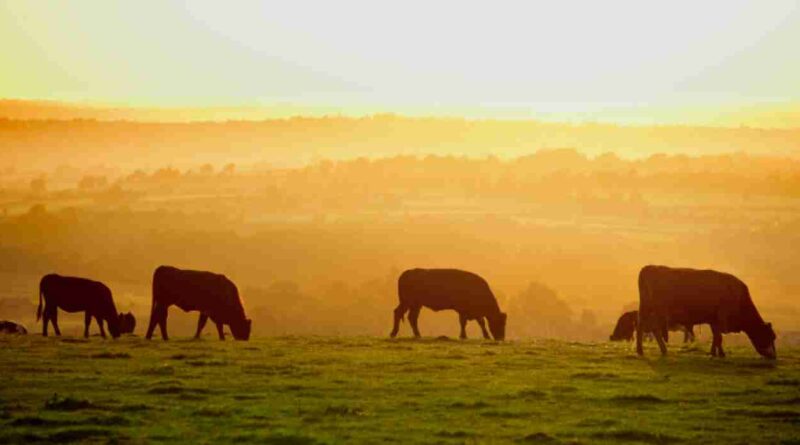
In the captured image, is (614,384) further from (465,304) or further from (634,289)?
(634,289)

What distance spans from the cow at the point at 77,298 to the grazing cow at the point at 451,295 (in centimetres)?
1005

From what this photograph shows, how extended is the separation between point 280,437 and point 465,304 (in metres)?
24.6

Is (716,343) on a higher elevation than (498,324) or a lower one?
lower

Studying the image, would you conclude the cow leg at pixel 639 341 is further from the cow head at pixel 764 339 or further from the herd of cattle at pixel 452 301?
the cow head at pixel 764 339

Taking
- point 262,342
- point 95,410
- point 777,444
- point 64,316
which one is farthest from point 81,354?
point 64,316

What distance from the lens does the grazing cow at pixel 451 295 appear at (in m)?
48.2

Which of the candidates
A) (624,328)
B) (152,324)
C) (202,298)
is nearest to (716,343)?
(202,298)

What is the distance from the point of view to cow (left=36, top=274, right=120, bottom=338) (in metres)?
46.8

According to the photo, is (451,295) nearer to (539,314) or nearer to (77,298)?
(77,298)

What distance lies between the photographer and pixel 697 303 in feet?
128

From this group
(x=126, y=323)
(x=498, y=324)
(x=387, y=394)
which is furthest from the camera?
(x=126, y=323)

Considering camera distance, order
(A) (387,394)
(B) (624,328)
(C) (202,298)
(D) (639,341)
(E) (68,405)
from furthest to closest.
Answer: (B) (624,328)
(C) (202,298)
(D) (639,341)
(A) (387,394)
(E) (68,405)

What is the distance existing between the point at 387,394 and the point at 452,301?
755 inches

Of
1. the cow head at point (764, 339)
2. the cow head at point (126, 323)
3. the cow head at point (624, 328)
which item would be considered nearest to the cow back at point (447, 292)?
the cow head at point (624, 328)
